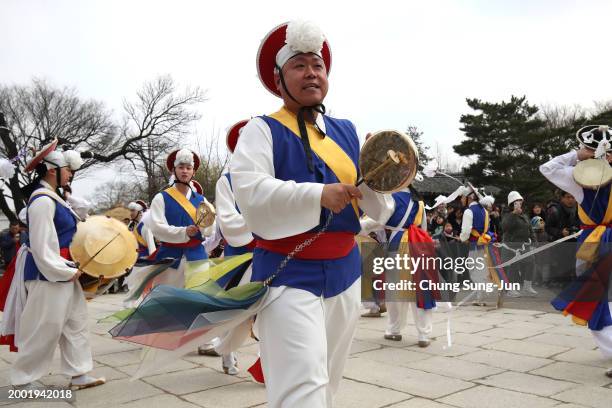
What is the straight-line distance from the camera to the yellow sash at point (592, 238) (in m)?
4.87

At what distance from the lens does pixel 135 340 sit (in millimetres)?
2436

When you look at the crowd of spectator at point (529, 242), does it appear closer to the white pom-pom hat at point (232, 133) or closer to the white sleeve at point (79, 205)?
the white pom-pom hat at point (232, 133)

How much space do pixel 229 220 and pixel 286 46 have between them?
220cm

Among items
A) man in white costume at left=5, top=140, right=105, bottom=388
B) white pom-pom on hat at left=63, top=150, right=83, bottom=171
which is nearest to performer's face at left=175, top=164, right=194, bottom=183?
white pom-pom on hat at left=63, top=150, right=83, bottom=171

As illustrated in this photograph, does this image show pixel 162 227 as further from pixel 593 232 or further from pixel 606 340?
pixel 606 340

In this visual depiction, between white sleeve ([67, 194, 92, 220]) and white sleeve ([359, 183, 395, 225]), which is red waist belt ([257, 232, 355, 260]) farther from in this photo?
white sleeve ([67, 194, 92, 220])

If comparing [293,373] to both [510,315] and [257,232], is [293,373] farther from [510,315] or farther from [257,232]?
[510,315]

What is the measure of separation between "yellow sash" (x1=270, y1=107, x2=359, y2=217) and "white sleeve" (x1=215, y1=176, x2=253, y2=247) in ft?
6.69

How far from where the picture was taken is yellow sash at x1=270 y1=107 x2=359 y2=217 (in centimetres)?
252

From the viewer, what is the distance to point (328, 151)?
2559mm

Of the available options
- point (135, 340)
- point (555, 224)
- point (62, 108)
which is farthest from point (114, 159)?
point (135, 340)

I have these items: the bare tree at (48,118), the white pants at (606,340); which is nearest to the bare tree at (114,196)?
the bare tree at (48,118)

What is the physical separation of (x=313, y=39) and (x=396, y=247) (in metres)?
4.32

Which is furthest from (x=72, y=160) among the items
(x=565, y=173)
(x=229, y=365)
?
(x=565, y=173)
